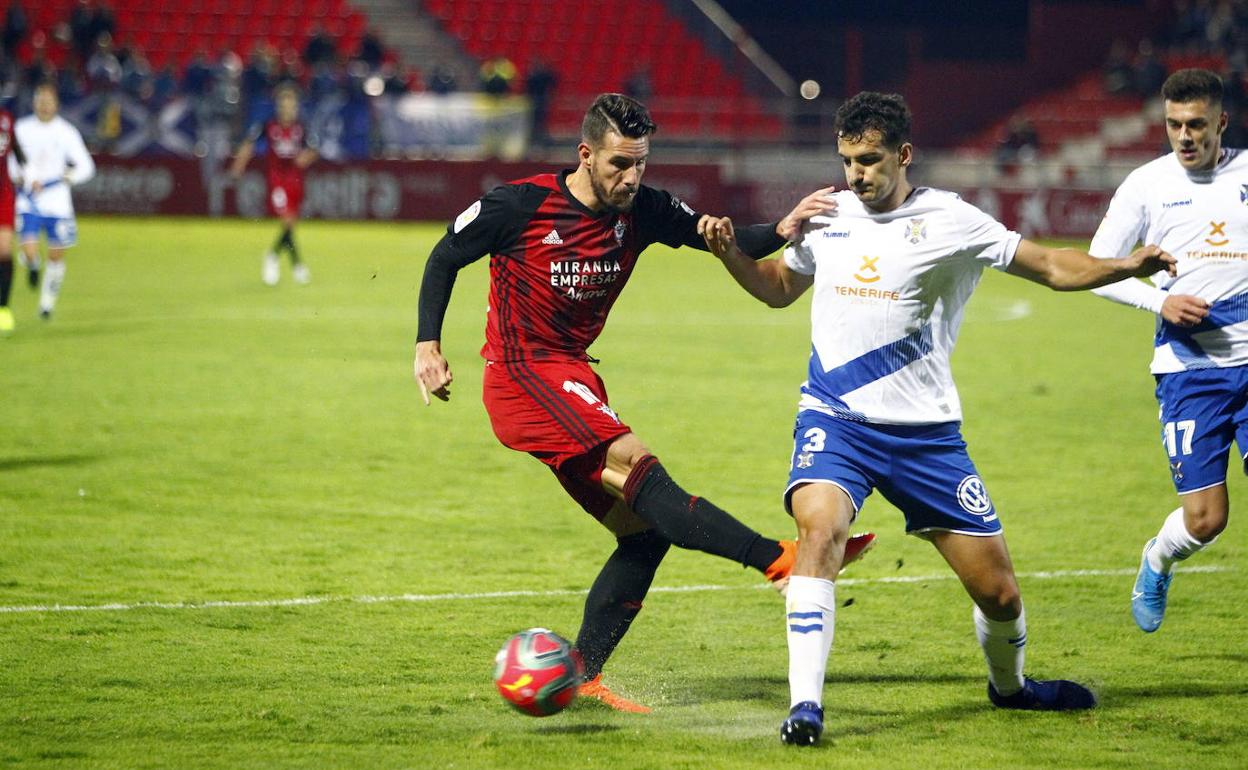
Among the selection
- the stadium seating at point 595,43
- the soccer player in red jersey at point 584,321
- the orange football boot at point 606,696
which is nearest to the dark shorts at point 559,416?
the soccer player in red jersey at point 584,321

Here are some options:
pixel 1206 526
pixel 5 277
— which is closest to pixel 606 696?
pixel 1206 526

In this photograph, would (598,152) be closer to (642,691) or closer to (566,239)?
(566,239)

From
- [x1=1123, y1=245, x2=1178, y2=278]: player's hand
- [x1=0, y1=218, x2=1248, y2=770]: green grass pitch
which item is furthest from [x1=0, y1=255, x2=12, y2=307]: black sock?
[x1=1123, y1=245, x2=1178, y2=278]: player's hand

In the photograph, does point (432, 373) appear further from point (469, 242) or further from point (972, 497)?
point (972, 497)

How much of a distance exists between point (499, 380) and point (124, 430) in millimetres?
6621

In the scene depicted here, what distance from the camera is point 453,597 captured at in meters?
7.43

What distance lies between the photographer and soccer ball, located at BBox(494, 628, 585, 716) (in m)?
5.40

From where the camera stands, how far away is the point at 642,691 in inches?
239

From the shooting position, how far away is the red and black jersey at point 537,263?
581cm

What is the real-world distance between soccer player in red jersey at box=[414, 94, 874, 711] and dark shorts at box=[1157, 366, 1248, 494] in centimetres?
188

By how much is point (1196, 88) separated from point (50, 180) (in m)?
14.8

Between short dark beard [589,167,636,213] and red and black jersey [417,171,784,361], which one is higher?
short dark beard [589,167,636,213]

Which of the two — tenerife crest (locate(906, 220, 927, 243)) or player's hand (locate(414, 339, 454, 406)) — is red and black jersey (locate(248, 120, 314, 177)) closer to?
player's hand (locate(414, 339, 454, 406))

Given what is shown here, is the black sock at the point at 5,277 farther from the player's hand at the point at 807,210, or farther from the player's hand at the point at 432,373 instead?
the player's hand at the point at 807,210
